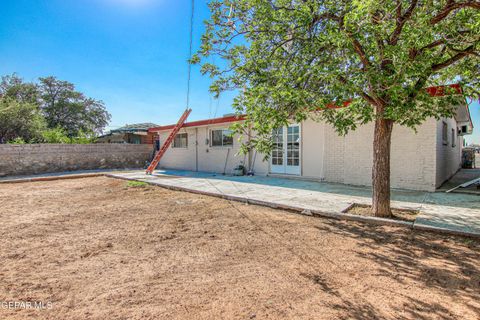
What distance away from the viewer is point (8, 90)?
23984 millimetres

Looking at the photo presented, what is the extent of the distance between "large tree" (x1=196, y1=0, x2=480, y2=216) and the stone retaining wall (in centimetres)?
1333

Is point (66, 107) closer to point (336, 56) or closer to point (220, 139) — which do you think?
point (220, 139)

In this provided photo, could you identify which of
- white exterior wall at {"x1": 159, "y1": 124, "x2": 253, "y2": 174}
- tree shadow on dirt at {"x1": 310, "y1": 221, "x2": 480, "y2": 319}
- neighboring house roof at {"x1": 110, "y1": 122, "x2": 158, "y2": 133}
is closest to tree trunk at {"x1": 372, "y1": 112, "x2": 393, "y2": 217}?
tree shadow on dirt at {"x1": 310, "y1": 221, "x2": 480, "y2": 319}

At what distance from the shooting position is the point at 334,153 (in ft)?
27.4

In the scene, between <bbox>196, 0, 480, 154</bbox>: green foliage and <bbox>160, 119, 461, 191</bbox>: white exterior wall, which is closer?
<bbox>196, 0, 480, 154</bbox>: green foliage

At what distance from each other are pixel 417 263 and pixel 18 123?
2205 cm

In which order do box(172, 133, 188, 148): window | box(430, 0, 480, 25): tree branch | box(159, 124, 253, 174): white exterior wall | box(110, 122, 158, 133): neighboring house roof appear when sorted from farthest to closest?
box(110, 122, 158, 133): neighboring house roof
box(172, 133, 188, 148): window
box(159, 124, 253, 174): white exterior wall
box(430, 0, 480, 25): tree branch

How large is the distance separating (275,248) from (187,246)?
46.9 inches

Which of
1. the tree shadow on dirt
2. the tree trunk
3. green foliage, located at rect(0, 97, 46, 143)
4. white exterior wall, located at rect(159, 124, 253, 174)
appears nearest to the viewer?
the tree shadow on dirt

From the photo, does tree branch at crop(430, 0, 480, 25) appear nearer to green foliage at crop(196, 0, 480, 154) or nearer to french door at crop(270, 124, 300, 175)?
green foliage at crop(196, 0, 480, 154)

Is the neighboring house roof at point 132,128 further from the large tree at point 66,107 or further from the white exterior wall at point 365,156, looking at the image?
the white exterior wall at point 365,156

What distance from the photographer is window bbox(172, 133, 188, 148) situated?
14.6 m

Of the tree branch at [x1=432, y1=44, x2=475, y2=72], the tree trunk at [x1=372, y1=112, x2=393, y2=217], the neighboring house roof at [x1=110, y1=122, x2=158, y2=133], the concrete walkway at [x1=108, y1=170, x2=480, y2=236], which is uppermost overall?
the neighboring house roof at [x1=110, y1=122, x2=158, y2=133]

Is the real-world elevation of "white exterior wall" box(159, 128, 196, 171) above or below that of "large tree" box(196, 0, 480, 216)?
below
